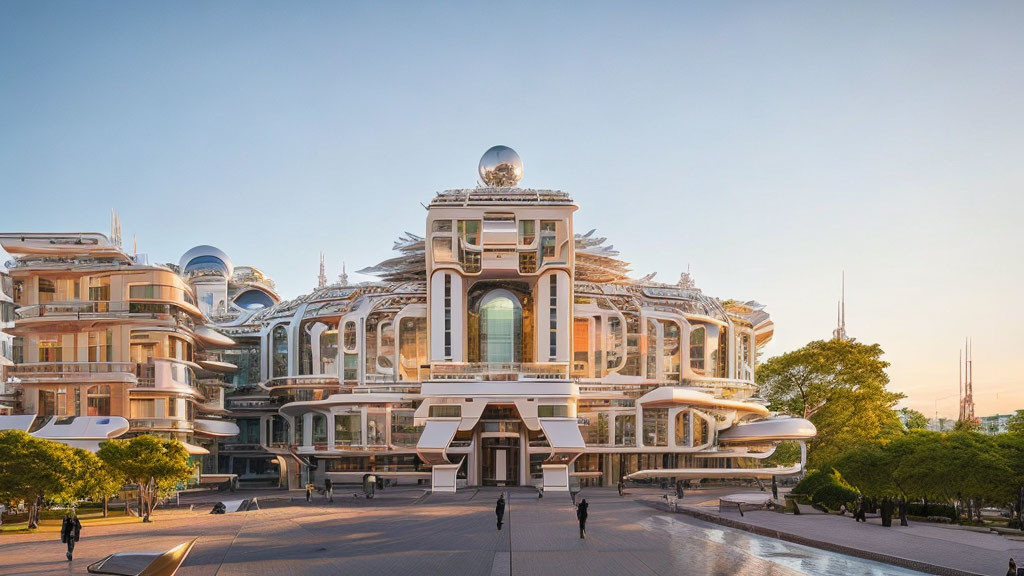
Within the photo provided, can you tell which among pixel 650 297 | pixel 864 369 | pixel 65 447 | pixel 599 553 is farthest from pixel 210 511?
pixel 864 369

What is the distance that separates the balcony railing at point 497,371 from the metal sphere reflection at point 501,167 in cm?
1483

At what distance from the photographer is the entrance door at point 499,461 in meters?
69.1

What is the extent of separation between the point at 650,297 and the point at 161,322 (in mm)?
35237

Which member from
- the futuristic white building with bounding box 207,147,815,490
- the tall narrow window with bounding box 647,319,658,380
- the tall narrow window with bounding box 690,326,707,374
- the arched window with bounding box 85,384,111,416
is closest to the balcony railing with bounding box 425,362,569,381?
the futuristic white building with bounding box 207,147,815,490

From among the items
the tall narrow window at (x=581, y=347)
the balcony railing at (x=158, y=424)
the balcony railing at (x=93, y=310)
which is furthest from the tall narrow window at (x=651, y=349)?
the balcony railing at (x=93, y=310)

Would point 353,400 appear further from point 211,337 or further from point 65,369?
point 65,369

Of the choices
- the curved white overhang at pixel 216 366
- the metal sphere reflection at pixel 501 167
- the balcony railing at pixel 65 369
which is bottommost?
the curved white overhang at pixel 216 366

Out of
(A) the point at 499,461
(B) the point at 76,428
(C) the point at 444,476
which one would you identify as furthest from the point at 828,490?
(B) the point at 76,428

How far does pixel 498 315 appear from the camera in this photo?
236ft

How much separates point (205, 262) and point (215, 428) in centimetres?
2997

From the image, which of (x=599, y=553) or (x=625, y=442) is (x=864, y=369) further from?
(x=599, y=553)

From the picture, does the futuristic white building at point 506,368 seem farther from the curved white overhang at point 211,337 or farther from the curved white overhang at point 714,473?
the curved white overhang at point 211,337

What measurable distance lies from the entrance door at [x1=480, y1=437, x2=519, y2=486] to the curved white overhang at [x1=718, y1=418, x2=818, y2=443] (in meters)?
15.9

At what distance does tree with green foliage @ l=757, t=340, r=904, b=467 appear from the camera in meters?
74.4
